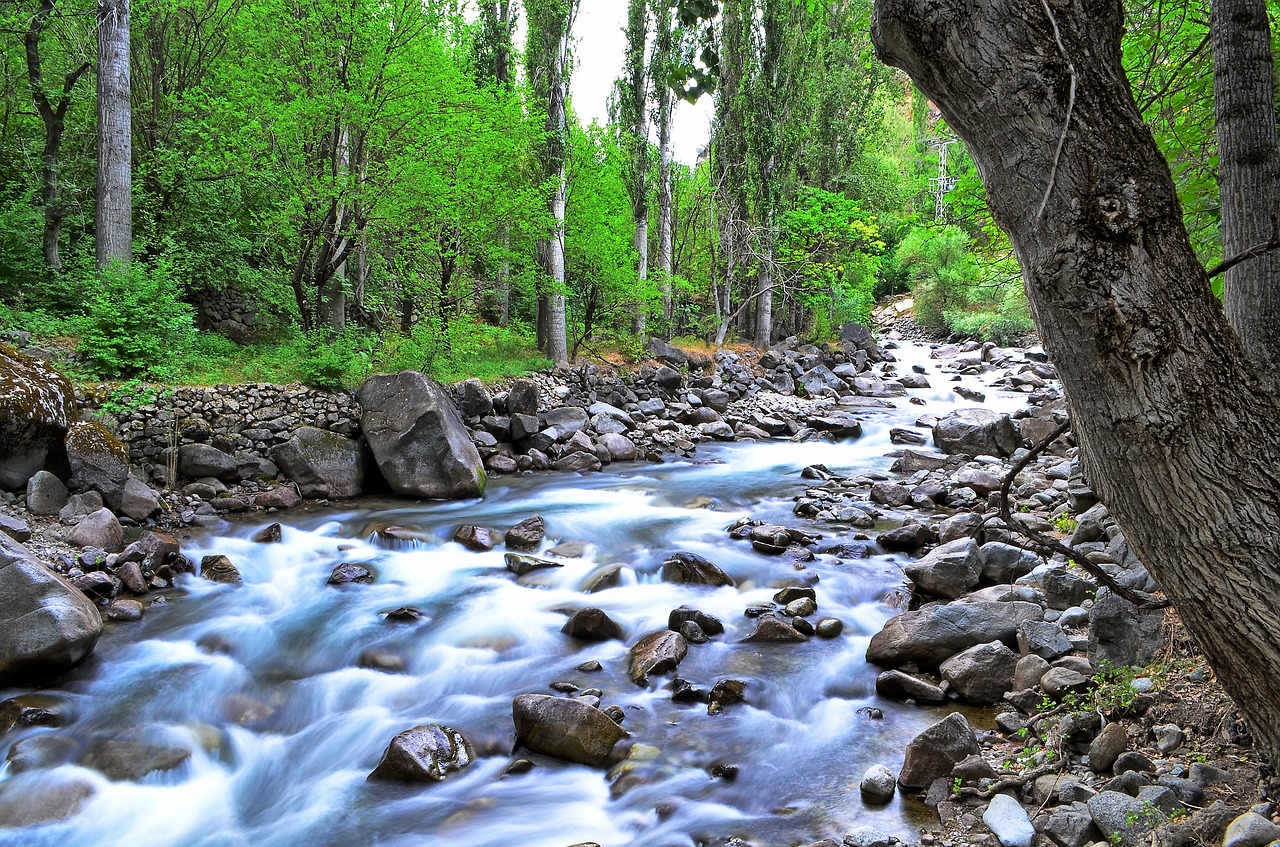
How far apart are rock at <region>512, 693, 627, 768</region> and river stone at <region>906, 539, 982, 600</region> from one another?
3.40 meters

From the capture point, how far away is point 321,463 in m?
11.4

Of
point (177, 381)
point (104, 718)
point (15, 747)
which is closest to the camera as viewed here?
point (15, 747)

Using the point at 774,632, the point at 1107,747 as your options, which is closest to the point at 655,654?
the point at 774,632

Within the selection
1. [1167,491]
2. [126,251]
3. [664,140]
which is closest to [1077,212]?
[1167,491]

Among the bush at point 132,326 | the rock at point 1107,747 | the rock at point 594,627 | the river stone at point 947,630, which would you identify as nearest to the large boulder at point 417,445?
the bush at point 132,326

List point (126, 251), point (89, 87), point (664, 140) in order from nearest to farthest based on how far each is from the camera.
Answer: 1. point (126, 251)
2. point (89, 87)
3. point (664, 140)

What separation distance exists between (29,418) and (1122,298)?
10486 millimetres

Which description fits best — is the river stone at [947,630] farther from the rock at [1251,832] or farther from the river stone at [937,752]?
the rock at [1251,832]

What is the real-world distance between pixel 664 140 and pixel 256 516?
16.1 m

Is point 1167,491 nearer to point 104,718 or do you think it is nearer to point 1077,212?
point 1077,212

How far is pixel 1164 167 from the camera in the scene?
90.4 inches

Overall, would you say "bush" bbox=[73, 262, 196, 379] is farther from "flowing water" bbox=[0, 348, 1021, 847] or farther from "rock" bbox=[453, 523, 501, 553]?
"rock" bbox=[453, 523, 501, 553]

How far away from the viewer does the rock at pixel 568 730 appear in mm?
5102

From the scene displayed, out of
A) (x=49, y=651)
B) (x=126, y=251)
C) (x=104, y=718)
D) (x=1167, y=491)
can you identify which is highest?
(x=126, y=251)
